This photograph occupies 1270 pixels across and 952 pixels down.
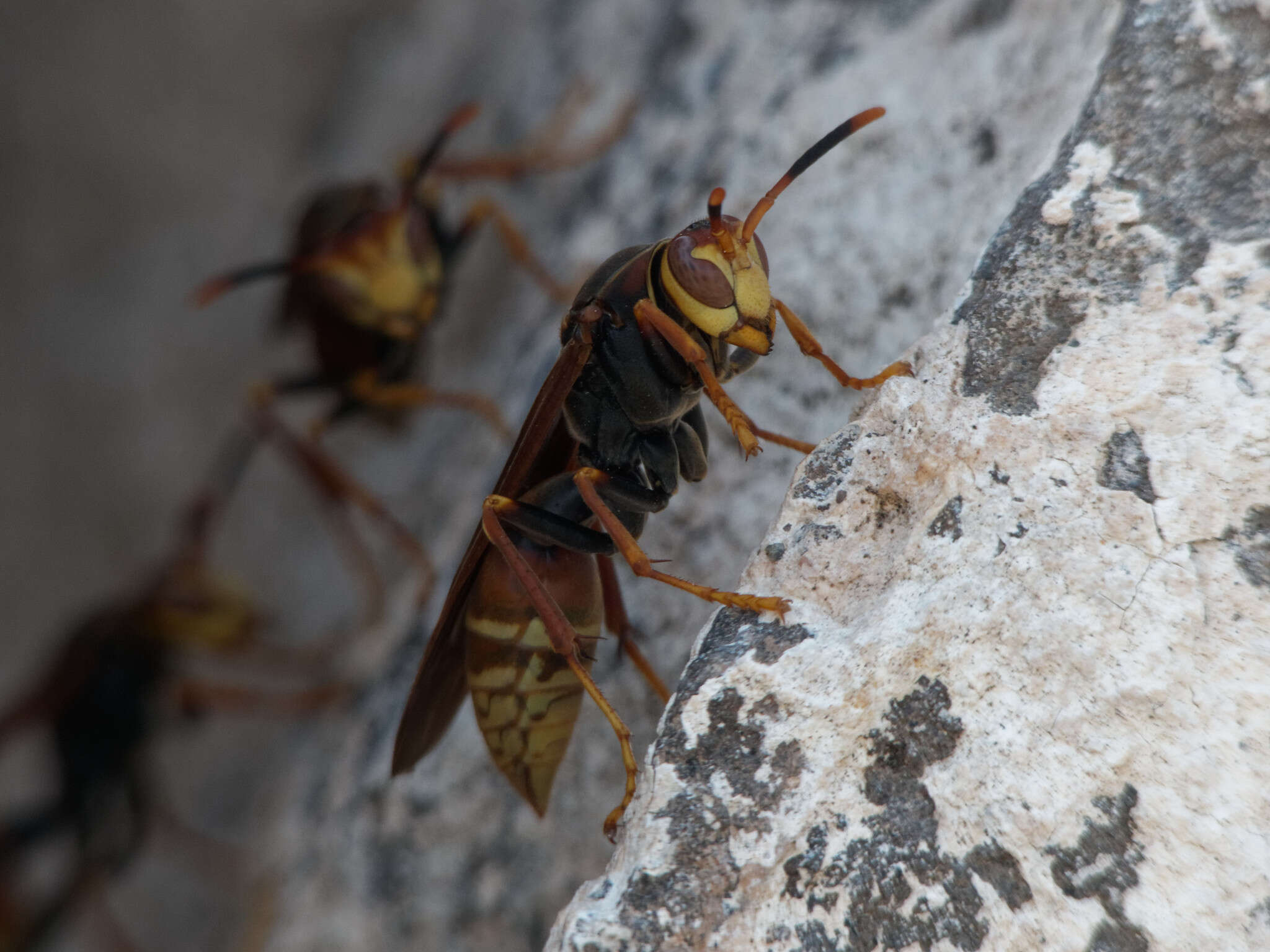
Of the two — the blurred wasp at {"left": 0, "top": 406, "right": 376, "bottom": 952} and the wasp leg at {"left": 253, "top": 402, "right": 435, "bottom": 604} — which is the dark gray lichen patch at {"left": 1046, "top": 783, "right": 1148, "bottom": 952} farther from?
the blurred wasp at {"left": 0, "top": 406, "right": 376, "bottom": 952}

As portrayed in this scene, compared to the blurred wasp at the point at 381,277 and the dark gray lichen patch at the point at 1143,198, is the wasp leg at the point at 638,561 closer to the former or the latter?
the dark gray lichen patch at the point at 1143,198

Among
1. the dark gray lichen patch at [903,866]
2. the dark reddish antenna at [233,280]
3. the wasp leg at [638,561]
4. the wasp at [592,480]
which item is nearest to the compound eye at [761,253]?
the wasp at [592,480]

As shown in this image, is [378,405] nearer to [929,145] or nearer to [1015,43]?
[929,145]

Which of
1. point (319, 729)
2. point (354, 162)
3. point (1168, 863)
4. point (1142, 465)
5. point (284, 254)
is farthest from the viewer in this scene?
point (354, 162)

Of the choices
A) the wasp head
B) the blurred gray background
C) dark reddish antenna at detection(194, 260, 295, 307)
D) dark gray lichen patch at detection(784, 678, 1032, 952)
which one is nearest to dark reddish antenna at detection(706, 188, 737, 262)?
the wasp head

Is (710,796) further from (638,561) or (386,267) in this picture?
(386,267)

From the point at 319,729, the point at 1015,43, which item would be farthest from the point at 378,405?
the point at 1015,43
